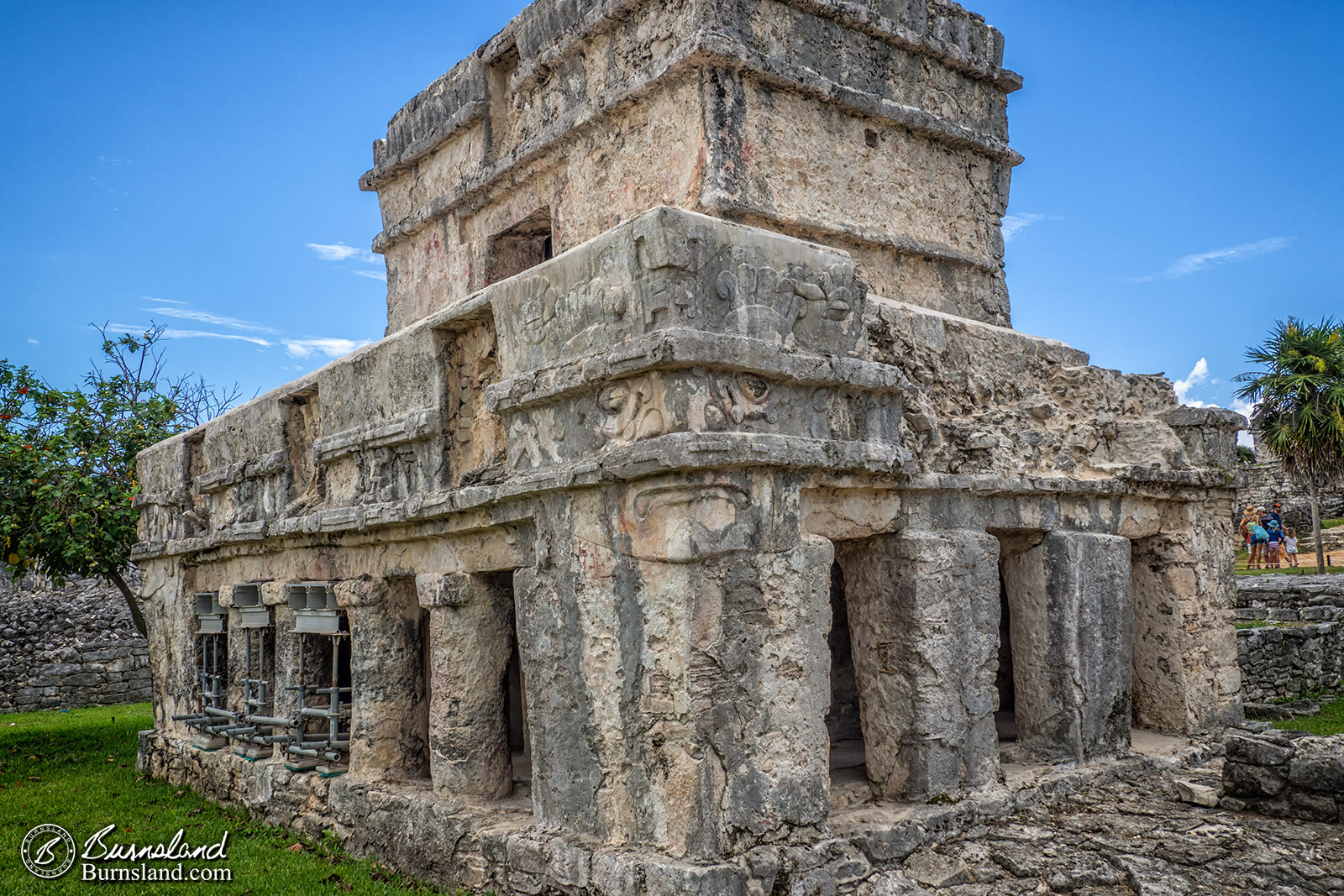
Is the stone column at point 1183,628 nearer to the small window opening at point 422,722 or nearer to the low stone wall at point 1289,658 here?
the low stone wall at point 1289,658

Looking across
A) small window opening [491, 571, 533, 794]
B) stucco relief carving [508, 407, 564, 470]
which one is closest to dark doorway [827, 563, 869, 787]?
small window opening [491, 571, 533, 794]

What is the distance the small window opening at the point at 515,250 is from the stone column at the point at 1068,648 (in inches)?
165

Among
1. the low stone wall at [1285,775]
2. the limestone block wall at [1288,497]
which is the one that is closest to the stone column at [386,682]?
the low stone wall at [1285,775]

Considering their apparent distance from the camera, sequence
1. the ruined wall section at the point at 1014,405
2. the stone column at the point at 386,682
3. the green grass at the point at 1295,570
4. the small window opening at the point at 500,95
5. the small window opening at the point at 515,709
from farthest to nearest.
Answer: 1. the green grass at the point at 1295,570
2. the small window opening at the point at 500,95
3. the stone column at the point at 386,682
4. the small window opening at the point at 515,709
5. the ruined wall section at the point at 1014,405

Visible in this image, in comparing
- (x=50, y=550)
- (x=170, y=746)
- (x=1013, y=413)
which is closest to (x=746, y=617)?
(x=1013, y=413)

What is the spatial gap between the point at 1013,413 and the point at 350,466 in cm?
377

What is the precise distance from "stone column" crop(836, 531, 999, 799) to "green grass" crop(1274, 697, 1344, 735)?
4.18 m

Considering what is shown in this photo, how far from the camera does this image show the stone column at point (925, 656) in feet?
15.2

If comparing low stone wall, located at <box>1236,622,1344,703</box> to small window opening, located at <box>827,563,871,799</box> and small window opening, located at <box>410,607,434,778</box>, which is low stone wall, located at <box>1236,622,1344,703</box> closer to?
small window opening, located at <box>827,563,871,799</box>

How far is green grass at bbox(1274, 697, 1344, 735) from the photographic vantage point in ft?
25.9

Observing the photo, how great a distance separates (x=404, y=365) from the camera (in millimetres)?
5719

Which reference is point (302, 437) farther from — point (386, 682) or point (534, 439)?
point (534, 439)

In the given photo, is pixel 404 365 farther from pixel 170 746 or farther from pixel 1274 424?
pixel 1274 424

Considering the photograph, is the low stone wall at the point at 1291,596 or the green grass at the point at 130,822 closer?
the green grass at the point at 130,822
